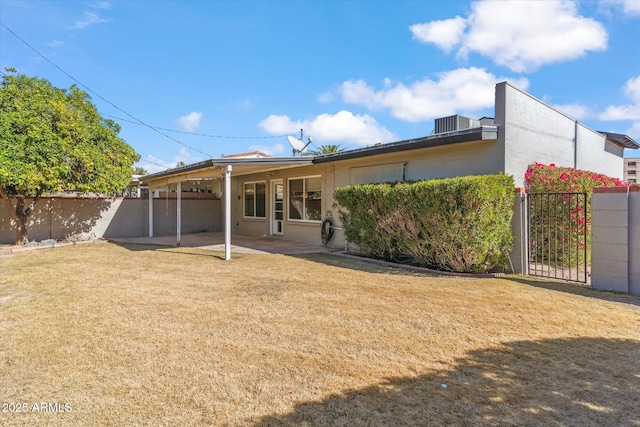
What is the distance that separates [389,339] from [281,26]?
14.2 m

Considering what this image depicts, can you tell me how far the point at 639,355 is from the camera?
3.59m

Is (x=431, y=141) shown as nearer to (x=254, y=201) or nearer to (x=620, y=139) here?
(x=620, y=139)

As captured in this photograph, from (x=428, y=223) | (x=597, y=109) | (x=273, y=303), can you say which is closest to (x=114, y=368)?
(x=273, y=303)

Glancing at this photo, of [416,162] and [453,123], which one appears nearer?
[416,162]

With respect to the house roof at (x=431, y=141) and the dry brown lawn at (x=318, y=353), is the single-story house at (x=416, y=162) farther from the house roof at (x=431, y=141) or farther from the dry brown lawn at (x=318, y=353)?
the dry brown lawn at (x=318, y=353)

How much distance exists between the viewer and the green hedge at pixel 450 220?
6977 millimetres

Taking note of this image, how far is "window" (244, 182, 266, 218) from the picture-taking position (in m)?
15.6

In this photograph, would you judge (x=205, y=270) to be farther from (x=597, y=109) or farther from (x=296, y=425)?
(x=597, y=109)

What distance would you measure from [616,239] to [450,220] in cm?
274

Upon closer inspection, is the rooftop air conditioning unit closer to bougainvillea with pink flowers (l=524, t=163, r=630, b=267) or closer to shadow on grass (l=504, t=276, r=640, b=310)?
bougainvillea with pink flowers (l=524, t=163, r=630, b=267)

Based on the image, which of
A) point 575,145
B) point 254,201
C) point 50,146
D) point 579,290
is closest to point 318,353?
point 579,290

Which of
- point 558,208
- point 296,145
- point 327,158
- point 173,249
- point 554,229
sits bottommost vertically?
point 173,249

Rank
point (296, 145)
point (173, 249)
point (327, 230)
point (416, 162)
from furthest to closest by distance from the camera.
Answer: point (296, 145)
point (327, 230)
point (173, 249)
point (416, 162)

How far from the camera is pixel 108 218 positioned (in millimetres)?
15148
